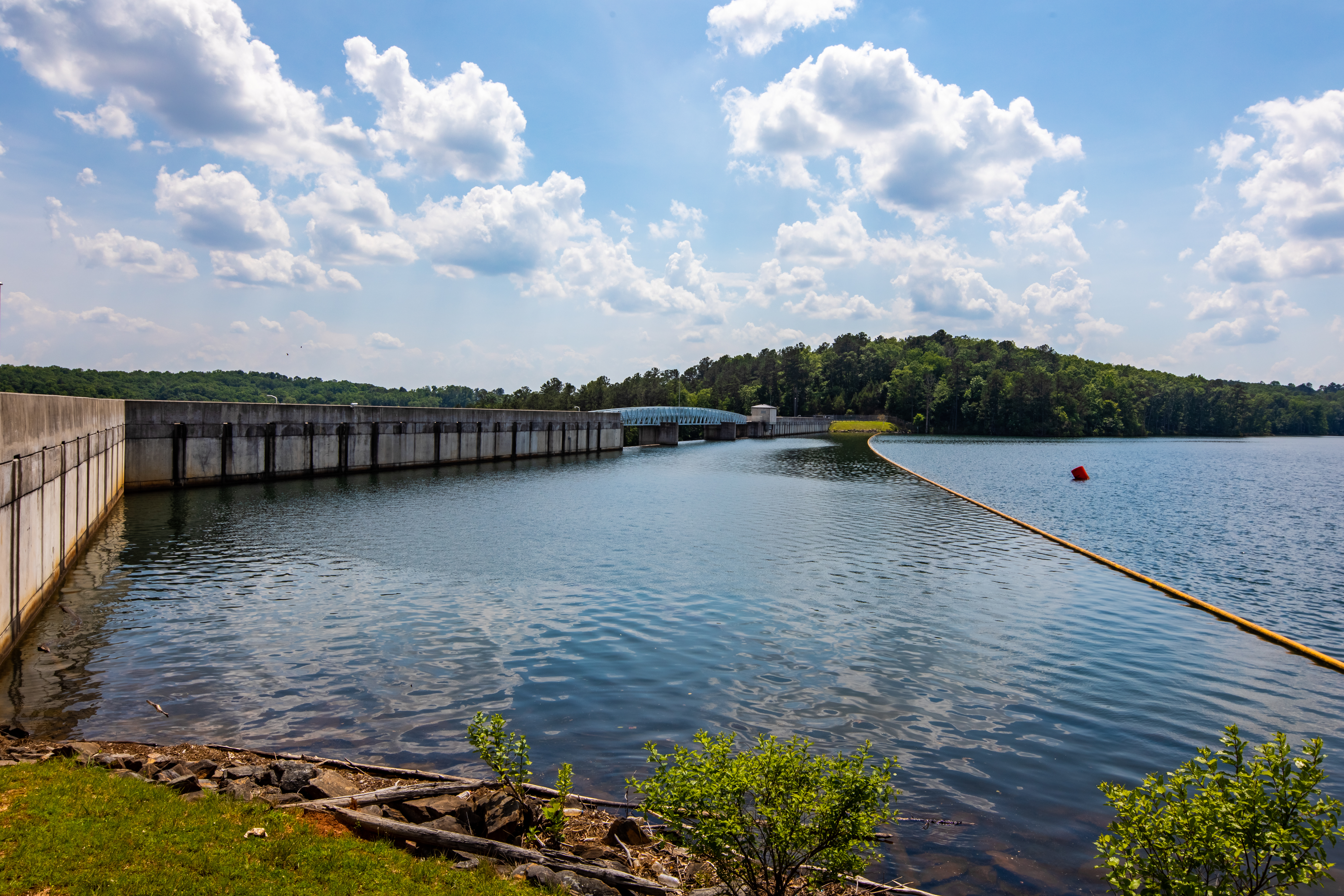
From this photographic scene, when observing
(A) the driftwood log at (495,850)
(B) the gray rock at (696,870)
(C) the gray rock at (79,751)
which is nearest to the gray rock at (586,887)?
(A) the driftwood log at (495,850)

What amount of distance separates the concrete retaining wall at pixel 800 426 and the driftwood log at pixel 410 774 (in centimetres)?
16460

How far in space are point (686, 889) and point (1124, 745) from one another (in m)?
8.34

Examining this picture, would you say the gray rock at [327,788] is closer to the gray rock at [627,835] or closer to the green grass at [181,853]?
the green grass at [181,853]

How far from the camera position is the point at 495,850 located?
7.76 m

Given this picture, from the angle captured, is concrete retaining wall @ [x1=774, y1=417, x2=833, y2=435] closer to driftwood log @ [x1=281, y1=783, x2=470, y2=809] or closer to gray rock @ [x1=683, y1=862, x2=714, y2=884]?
driftwood log @ [x1=281, y1=783, x2=470, y2=809]

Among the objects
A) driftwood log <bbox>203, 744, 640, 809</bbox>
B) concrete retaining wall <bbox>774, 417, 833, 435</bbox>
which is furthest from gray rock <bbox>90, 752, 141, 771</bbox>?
concrete retaining wall <bbox>774, 417, 833, 435</bbox>

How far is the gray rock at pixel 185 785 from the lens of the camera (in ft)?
28.4

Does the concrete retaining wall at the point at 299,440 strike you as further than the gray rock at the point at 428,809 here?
Yes

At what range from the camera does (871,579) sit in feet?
75.7

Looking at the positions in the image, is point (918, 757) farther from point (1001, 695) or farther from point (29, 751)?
point (29, 751)

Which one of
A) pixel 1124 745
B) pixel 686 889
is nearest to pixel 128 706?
pixel 686 889

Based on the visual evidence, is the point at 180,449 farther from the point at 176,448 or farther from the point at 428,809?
the point at 428,809

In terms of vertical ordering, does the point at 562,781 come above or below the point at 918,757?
above

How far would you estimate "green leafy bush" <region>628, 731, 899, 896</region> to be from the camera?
258 inches
